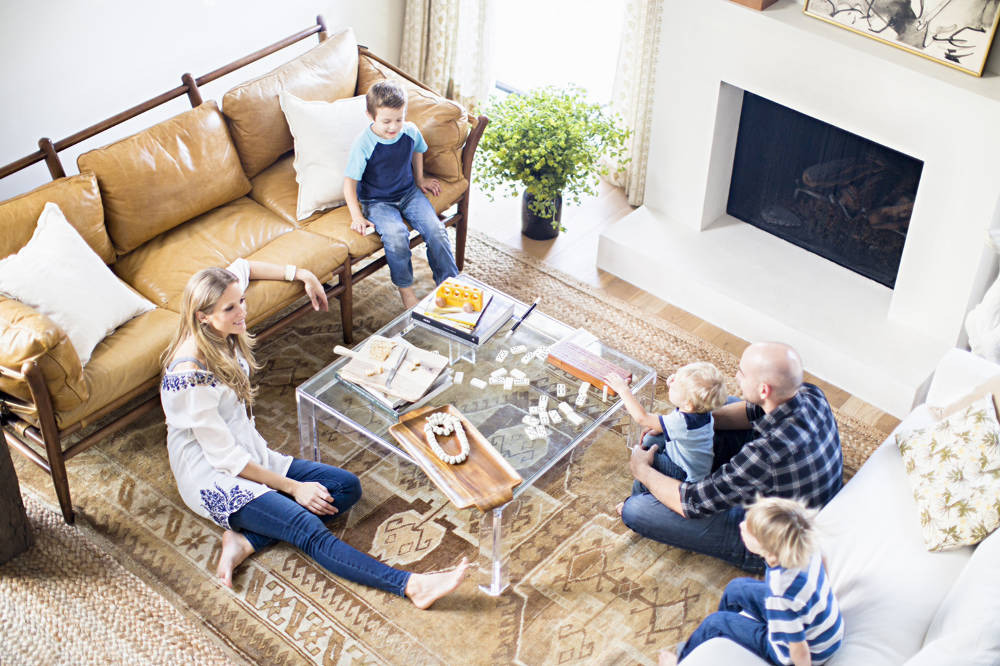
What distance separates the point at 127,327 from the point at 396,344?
36.9 inches

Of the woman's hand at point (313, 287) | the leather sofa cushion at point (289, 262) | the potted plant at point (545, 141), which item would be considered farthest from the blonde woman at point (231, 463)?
the potted plant at point (545, 141)

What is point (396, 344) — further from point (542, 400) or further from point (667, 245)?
point (667, 245)

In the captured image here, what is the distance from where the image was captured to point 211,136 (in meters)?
4.04

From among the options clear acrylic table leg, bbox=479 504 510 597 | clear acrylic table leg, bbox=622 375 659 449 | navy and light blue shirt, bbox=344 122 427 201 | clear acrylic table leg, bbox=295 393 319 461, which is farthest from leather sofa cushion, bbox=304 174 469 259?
clear acrylic table leg, bbox=479 504 510 597

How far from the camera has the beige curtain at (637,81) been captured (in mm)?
4676

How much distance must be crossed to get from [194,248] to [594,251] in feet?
6.00

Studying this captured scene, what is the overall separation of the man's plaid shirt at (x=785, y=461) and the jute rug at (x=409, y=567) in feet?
1.22

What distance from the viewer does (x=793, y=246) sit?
14.8 ft

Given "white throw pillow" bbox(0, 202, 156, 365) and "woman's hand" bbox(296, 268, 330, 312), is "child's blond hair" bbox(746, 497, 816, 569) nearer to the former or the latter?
"woman's hand" bbox(296, 268, 330, 312)

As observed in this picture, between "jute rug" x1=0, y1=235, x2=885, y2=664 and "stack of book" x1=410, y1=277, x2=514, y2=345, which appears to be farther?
"stack of book" x1=410, y1=277, x2=514, y2=345

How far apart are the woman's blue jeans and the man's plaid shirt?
998mm

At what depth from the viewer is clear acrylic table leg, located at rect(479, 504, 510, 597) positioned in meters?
3.11

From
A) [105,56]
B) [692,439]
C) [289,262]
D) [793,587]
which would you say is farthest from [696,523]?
[105,56]

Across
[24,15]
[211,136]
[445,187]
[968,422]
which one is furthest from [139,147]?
[968,422]
